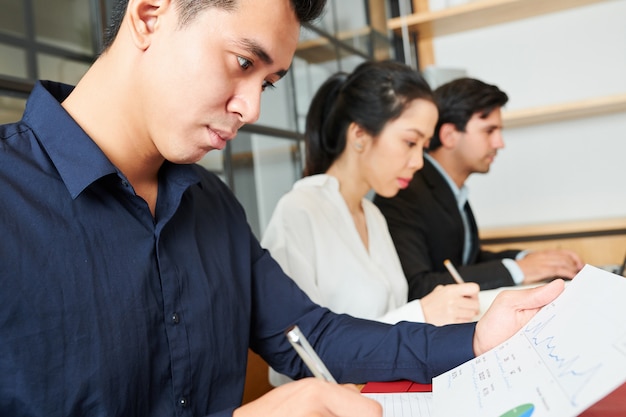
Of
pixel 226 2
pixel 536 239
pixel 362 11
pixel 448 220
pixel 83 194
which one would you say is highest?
pixel 362 11

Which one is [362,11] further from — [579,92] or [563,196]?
[563,196]

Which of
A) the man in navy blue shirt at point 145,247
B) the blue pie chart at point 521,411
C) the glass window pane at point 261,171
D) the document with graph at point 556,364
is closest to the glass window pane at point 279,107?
the glass window pane at point 261,171

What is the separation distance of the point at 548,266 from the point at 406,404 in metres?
1.11

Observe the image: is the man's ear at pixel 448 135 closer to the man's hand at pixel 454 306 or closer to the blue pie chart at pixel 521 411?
the man's hand at pixel 454 306

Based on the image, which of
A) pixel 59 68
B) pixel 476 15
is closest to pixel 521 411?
pixel 59 68

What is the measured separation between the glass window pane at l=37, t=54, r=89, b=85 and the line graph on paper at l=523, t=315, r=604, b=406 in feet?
3.05

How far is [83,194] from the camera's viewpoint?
0.71m

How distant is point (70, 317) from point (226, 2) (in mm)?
395

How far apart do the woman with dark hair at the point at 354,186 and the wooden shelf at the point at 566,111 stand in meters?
1.13

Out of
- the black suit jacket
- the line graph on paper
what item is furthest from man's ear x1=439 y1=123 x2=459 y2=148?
the line graph on paper

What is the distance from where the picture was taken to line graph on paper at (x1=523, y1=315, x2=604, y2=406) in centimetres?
47

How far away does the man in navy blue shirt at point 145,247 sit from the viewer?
0.62 meters

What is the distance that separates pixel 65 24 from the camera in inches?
44.6

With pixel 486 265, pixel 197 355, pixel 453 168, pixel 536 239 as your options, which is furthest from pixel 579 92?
pixel 197 355
